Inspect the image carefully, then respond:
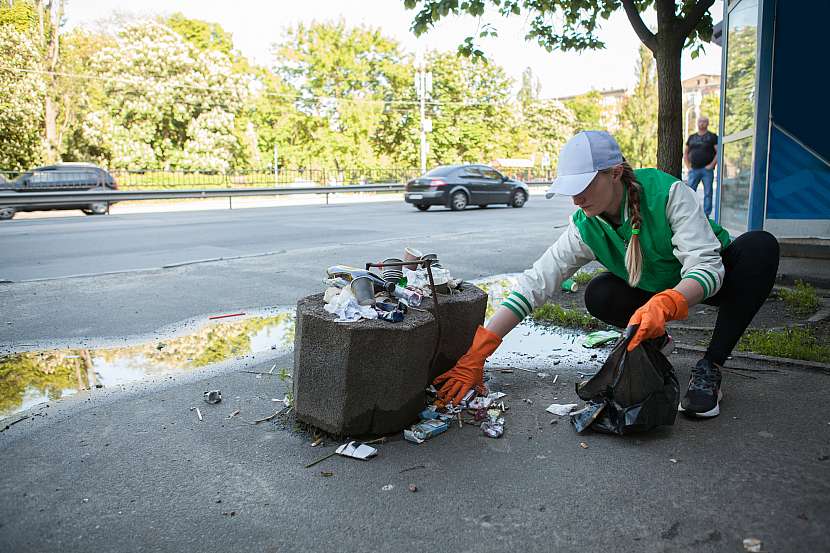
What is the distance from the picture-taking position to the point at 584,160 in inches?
126

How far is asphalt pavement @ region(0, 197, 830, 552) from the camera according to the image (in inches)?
92.6

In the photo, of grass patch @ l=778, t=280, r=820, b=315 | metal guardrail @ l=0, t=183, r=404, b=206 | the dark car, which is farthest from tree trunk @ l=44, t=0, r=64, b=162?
grass patch @ l=778, t=280, r=820, b=315

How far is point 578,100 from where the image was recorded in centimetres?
8369

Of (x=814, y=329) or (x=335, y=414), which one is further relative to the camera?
(x=814, y=329)

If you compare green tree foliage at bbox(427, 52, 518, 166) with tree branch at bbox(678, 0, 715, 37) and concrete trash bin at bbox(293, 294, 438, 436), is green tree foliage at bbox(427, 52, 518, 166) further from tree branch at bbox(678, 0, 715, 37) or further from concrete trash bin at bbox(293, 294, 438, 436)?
concrete trash bin at bbox(293, 294, 438, 436)

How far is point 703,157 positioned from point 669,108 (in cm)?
607

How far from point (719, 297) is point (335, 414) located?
2133 millimetres

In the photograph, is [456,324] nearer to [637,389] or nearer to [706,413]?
[637,389]

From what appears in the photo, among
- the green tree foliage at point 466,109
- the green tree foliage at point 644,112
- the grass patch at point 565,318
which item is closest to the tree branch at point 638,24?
the grass patch at point 565,318

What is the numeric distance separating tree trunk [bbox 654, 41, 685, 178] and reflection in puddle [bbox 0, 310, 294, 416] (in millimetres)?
4498

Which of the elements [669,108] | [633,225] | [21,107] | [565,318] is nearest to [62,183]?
[21,107]

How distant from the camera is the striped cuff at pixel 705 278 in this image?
315cm

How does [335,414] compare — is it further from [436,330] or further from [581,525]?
[581,525]

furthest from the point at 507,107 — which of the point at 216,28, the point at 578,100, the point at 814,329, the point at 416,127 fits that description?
the point at 814,329
